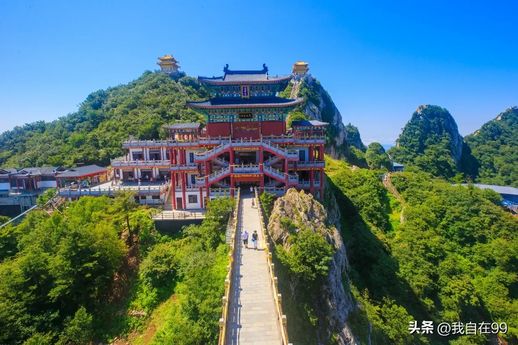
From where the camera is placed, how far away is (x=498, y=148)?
4766 inches

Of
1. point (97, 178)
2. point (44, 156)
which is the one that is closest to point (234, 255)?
point (97, 178)

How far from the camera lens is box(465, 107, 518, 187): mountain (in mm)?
100750

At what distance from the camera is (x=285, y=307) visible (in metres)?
18.4

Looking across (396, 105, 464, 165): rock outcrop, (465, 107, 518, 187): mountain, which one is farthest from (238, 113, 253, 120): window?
(465, 107, 518, 187): mountain

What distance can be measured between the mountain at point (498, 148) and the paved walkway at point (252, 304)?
109m

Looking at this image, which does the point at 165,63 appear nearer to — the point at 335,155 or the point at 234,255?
the point at 335,155

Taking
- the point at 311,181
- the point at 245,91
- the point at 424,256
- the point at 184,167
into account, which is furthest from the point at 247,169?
the point at 424,256

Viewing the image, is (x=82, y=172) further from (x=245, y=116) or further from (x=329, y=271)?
(x=329, y=271)

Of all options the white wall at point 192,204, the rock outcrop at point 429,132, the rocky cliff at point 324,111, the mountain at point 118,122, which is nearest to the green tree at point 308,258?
the white wall at point 192,204

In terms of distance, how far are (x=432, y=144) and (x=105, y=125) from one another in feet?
369

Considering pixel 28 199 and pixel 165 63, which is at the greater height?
pixel 165 63

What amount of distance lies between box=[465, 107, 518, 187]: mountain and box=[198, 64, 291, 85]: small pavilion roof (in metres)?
96.2

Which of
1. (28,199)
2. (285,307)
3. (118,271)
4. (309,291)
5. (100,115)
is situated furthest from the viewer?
(100,115)

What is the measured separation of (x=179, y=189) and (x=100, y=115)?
59.3 m
